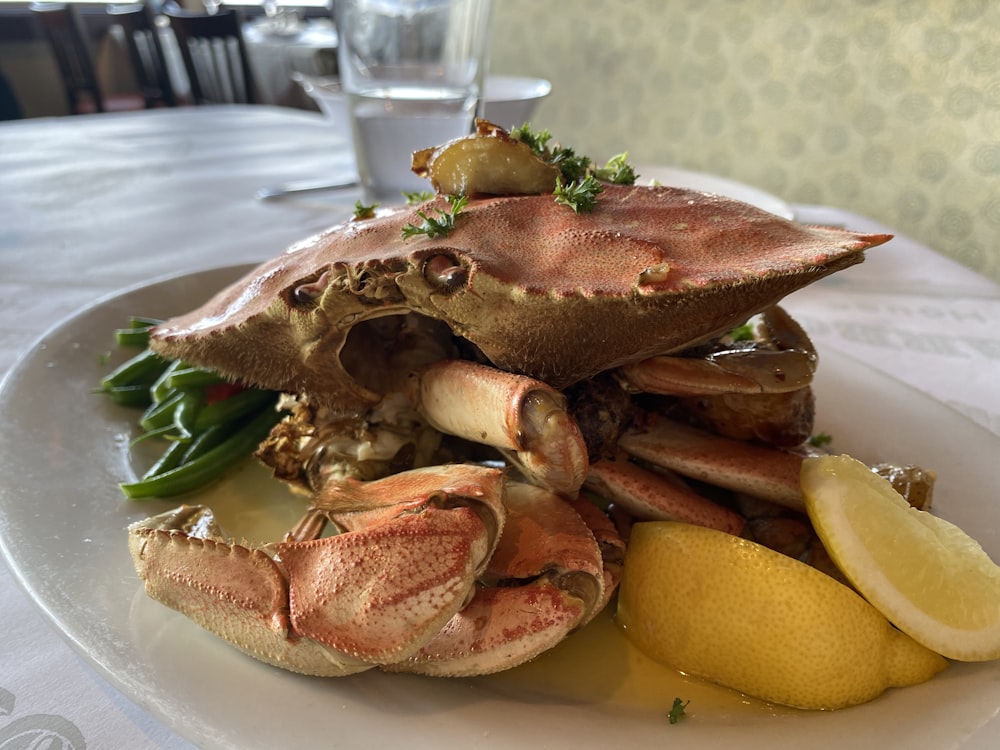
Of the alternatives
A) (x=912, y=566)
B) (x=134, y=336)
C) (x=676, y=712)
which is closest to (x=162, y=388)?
(x=134, y=336)

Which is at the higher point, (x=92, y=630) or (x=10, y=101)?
(x=92, y=630)

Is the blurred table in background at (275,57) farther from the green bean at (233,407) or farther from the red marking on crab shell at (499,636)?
the red marking on crab shell at (499,636)

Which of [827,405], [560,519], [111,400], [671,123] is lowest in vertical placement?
[671,123]

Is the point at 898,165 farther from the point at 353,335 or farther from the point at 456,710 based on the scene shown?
the point at 456,710

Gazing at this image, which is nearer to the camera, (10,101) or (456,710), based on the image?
(456,710)

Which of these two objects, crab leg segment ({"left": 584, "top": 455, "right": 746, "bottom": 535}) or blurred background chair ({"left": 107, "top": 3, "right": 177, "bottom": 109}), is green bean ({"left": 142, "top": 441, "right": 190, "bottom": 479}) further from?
blurred background chair ({"left": 107, "top": 3, "right": 177, "bottom": 109})

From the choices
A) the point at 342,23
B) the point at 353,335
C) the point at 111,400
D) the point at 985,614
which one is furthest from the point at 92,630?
the point at 342,23
